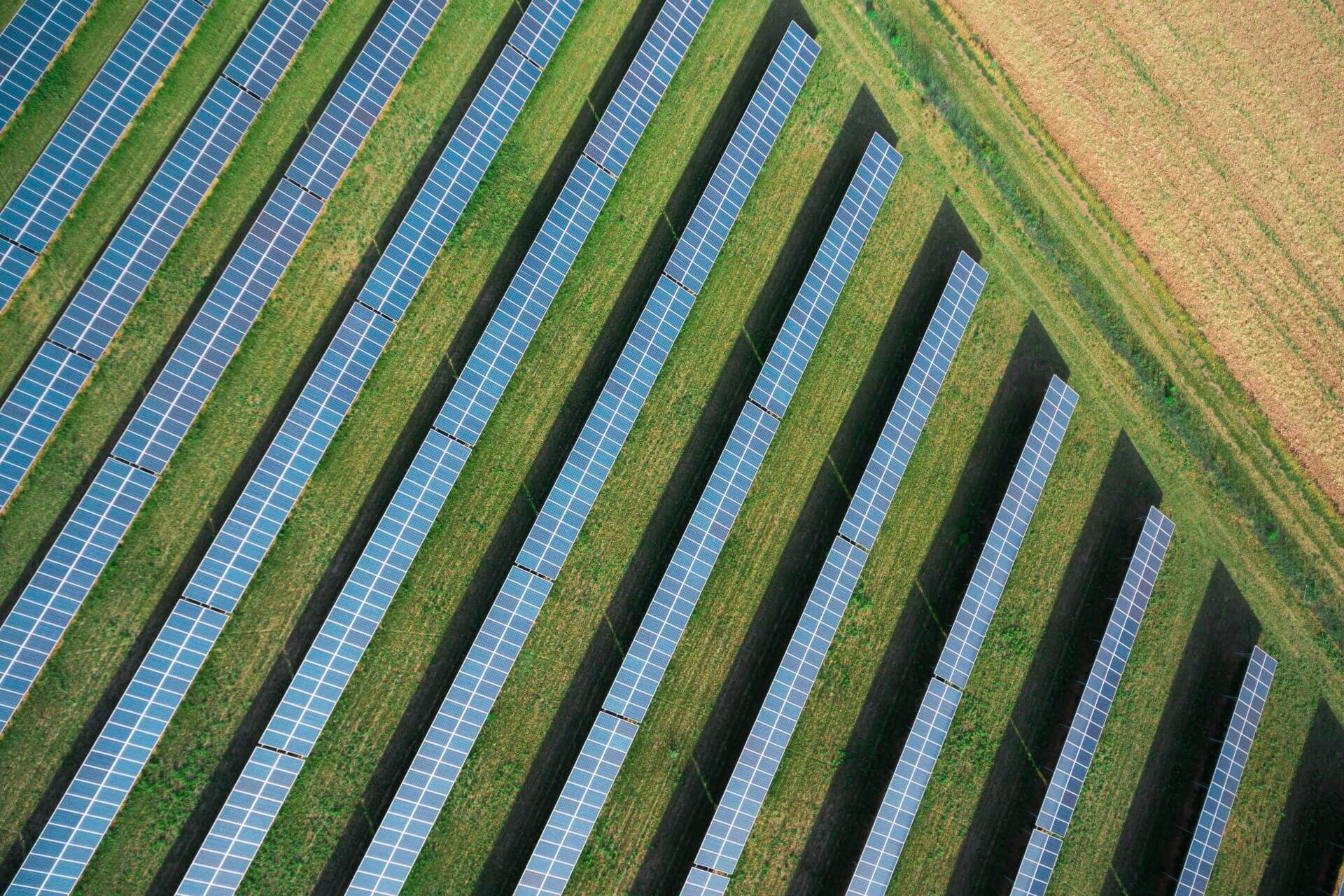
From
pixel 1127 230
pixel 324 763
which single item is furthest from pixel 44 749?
pixel 1127 230

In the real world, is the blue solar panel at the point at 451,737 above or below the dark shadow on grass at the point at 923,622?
below

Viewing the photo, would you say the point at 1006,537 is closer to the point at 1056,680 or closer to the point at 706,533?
the point at 1056,680

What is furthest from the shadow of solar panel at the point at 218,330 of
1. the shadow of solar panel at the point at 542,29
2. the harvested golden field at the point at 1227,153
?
the harvested golden field at the point at 1227,153

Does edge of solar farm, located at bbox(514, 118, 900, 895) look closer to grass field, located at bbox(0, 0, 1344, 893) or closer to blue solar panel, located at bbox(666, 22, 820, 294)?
grass field, located at bbox(0, 0, 1344, 893)

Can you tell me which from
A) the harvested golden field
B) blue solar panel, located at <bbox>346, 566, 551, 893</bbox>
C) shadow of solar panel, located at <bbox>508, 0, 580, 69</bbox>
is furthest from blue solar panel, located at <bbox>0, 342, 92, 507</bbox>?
the harvested golden field

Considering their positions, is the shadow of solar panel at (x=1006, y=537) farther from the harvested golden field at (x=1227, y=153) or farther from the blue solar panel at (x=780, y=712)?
the harvested golden field at (x=1227, y=153)
